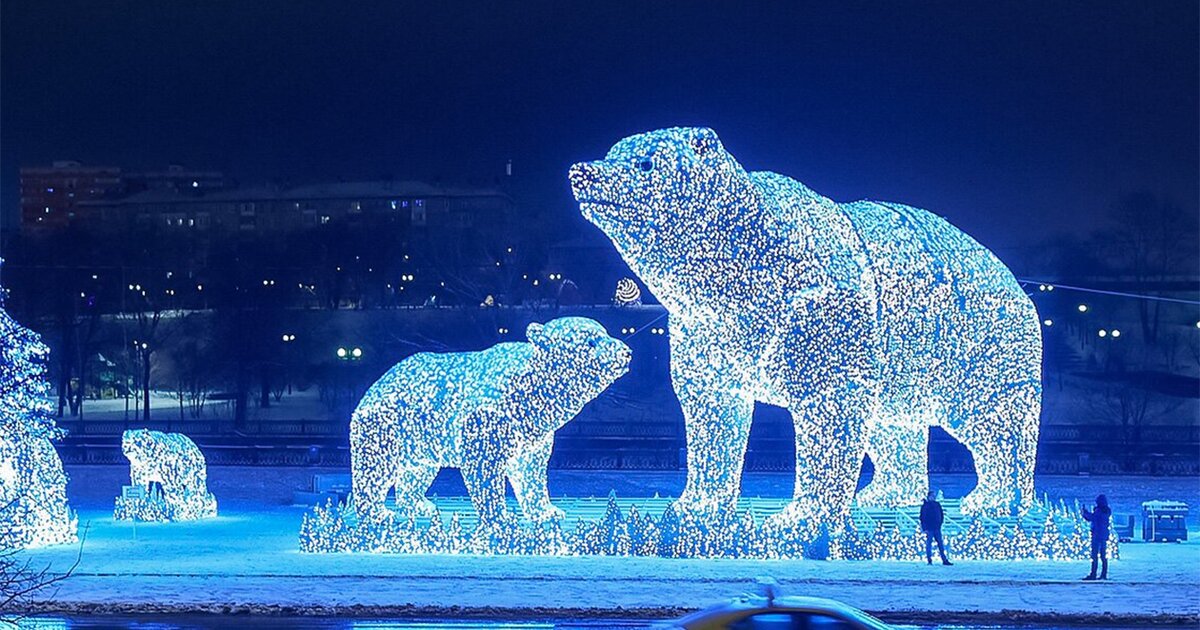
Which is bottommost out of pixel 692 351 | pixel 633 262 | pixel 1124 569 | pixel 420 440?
pixel 1124 569

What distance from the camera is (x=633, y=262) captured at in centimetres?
1466

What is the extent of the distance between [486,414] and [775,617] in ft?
23.4

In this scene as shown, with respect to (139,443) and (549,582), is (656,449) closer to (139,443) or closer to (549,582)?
(139,443)

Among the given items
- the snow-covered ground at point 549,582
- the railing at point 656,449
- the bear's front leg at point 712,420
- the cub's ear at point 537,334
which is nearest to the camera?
the snow-covered ground at point 549,582

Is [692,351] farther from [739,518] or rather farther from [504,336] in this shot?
[504,336]

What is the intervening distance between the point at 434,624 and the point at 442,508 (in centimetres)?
715

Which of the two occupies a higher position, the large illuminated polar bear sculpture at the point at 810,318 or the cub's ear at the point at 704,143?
the cub's ear at the point at 704,143

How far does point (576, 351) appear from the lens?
15.3 m

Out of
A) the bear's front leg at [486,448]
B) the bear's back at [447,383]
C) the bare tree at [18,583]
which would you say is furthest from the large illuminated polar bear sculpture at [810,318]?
the bare tree at [18,583]

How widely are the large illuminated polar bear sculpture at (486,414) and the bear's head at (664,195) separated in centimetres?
139

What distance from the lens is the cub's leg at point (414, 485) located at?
1573 centimetres

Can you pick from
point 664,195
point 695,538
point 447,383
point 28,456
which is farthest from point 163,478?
point 664,195

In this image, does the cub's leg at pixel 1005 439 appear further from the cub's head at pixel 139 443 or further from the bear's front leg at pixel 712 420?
the cub's head at pixel 139 443

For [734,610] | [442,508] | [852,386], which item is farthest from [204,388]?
[734,610]
